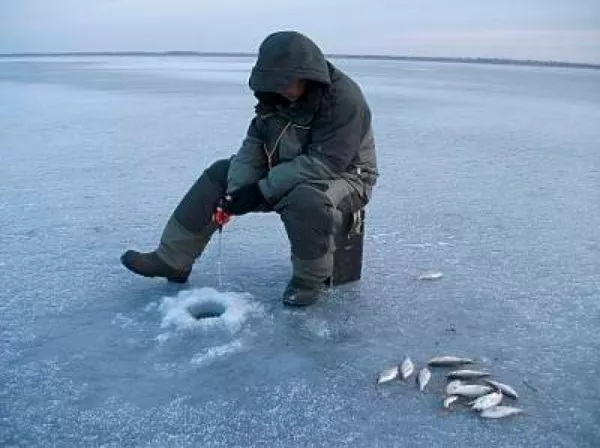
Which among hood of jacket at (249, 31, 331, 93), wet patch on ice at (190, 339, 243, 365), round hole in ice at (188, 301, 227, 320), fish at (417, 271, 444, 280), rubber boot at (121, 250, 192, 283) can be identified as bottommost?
round hole in ice at (188, 301, 227, 320)

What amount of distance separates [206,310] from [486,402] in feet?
5.21

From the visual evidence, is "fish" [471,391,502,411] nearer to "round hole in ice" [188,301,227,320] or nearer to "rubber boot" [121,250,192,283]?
"round hole in ice" [188,301,227,320]

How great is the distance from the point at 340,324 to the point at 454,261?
118cm

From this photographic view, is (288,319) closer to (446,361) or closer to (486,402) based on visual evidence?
(446,361)

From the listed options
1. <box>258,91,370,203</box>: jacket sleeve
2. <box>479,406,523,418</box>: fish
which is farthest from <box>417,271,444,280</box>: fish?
<box>479,406,523,418</box>: fish

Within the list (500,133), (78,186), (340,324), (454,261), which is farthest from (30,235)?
(500,133)

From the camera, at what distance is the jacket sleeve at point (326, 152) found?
3.51m

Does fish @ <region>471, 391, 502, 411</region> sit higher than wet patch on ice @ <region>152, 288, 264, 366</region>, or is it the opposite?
fish @ <region>471, 391, 502, 411</region>

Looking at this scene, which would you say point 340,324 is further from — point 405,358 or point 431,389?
point 431,389

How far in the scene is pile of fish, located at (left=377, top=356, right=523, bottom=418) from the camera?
8.67ft

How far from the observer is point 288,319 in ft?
11.5

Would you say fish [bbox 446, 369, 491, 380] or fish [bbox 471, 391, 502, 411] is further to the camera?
fish [bbox 446, 369, 491, 380]

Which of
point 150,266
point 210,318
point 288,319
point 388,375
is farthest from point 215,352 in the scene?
point 150,266

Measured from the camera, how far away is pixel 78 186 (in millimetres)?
6133
